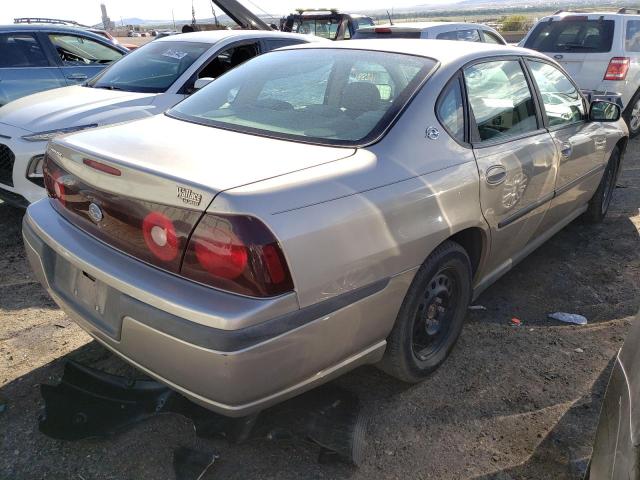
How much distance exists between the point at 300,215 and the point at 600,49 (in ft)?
24.3

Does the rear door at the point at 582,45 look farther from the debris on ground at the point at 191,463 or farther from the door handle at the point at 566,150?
the debris on ground at the point at 191,463

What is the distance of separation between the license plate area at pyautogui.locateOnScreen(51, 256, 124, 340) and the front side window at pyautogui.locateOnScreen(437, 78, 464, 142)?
64.2 inches

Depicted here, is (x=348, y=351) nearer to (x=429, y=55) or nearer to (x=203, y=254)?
(x=203, y=254)

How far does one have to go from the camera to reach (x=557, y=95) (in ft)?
12.1

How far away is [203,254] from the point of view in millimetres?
1843

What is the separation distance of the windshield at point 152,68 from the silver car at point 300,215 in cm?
229

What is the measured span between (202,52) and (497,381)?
13.7 ft

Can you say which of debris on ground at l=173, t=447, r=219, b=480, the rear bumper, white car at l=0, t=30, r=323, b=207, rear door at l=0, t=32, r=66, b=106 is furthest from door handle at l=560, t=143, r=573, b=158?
rear door at l=0, t=32, r=66, b=106

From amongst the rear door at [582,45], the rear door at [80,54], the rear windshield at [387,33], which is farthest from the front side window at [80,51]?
the rear door at [582,45]

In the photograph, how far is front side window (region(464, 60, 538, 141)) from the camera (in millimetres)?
2789

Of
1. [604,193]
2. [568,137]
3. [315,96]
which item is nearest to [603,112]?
[568,137]

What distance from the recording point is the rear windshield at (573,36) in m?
7.61

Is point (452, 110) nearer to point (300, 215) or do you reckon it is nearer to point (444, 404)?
point (300, 215)

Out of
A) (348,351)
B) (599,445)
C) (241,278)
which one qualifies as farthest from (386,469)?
(241,278)
